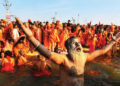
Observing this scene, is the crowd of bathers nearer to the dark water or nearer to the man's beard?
the dark water

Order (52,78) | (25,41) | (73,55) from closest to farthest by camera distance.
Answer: (73,55) → (52,78) → (25,41)

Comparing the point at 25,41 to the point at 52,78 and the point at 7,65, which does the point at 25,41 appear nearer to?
the point at 7,65

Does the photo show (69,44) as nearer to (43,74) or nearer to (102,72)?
(43,74)

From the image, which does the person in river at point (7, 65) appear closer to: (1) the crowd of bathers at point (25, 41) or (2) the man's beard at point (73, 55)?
(1) the crowd of bathers at point (25, 41)

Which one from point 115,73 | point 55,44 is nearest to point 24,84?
point 115,73

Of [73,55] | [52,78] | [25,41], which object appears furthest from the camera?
[25,41]

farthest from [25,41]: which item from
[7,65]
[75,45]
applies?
[75,45]

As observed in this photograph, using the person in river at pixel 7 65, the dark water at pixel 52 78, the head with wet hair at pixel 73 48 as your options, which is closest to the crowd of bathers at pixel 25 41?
the person in river at pixel 7 65

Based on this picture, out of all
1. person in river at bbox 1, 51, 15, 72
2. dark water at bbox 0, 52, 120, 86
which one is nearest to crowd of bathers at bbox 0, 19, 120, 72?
person in river at bbox 1, 51, 15, 72

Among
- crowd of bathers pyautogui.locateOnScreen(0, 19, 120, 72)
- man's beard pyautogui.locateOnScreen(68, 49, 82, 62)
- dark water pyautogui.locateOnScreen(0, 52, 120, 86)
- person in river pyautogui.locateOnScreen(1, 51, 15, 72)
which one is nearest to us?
man's beard pyautogui.locateOnScreen(68, 49, 82, 62)

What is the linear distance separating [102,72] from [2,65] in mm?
4291

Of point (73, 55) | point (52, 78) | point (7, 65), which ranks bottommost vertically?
point (52, 78)

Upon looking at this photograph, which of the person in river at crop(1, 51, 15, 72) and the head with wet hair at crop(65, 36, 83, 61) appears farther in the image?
the person in river at crop(1, 51, 15, 72)

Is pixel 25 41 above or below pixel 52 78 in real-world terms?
above
